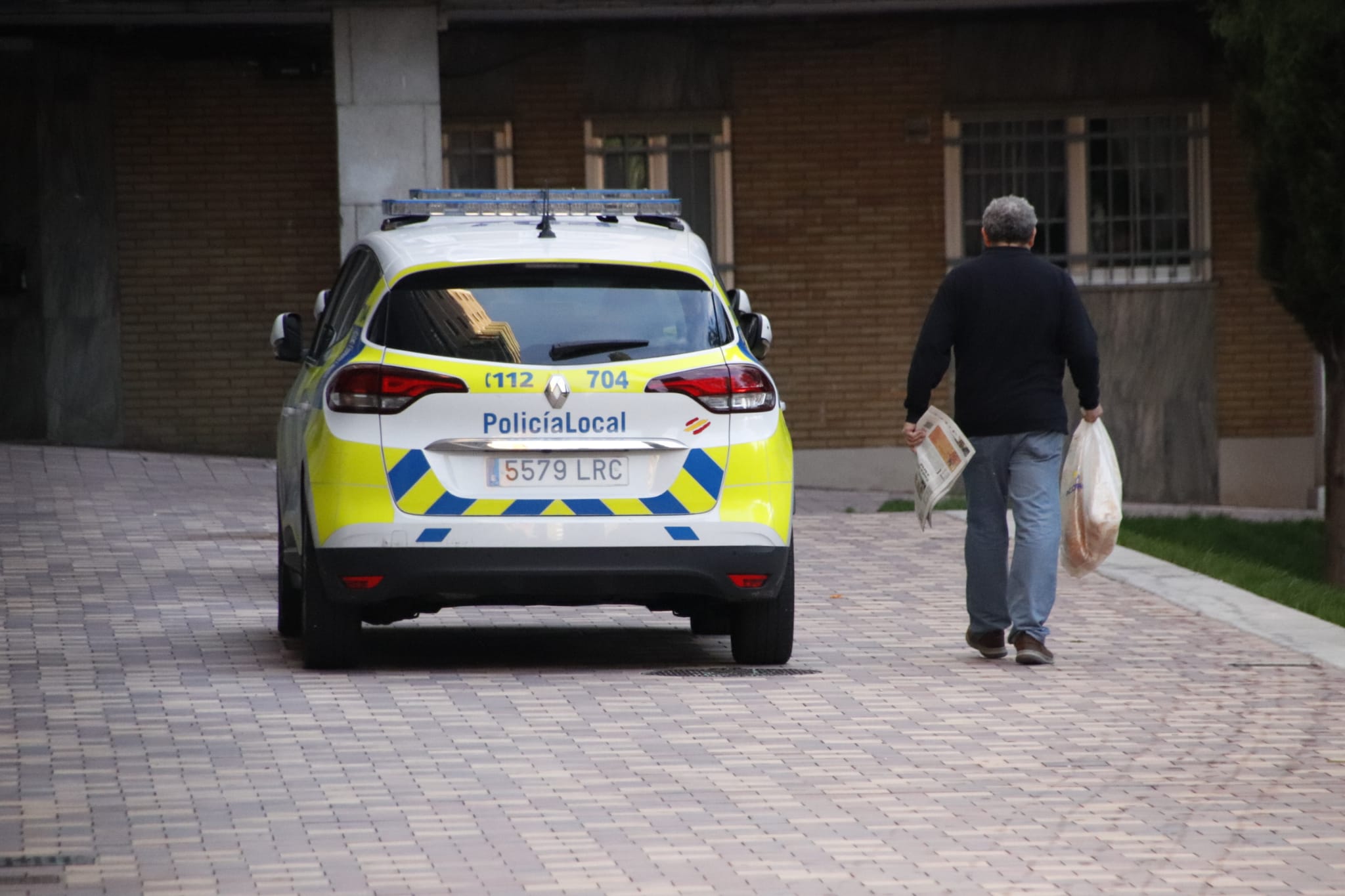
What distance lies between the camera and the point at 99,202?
2019 centimetres

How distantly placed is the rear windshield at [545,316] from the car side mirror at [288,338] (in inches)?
49.9

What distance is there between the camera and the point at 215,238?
66.7ft

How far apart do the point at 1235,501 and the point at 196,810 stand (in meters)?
15.8

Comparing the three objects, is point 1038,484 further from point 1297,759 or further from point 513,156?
point 513,156

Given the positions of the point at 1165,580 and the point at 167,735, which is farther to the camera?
the point at 1165,580

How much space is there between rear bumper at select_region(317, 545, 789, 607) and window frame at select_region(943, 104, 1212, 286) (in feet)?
40.1

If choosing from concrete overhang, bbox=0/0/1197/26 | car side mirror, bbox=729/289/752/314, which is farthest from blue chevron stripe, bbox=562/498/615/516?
concrete overhang, bbox=0/0/1197/26

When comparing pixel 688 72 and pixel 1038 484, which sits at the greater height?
pixel 688 72

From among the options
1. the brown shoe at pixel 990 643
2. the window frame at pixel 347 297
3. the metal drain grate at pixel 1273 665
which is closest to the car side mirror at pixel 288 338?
the window frame at pixel 347 297

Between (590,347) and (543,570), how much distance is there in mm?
840

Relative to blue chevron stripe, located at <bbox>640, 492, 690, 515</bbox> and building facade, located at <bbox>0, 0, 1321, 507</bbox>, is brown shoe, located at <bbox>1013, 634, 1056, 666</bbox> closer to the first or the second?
blue chevron stripe, located at <bbox>640, 492, 690, 515</bbox>

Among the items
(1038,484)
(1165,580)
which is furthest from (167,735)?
(1165,580)

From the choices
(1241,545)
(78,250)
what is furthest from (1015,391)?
(78,250)

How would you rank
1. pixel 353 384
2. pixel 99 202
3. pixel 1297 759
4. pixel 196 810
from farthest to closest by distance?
pixel 99 202, pixel 353 384, pixel 1297 759, pixel 196 810
